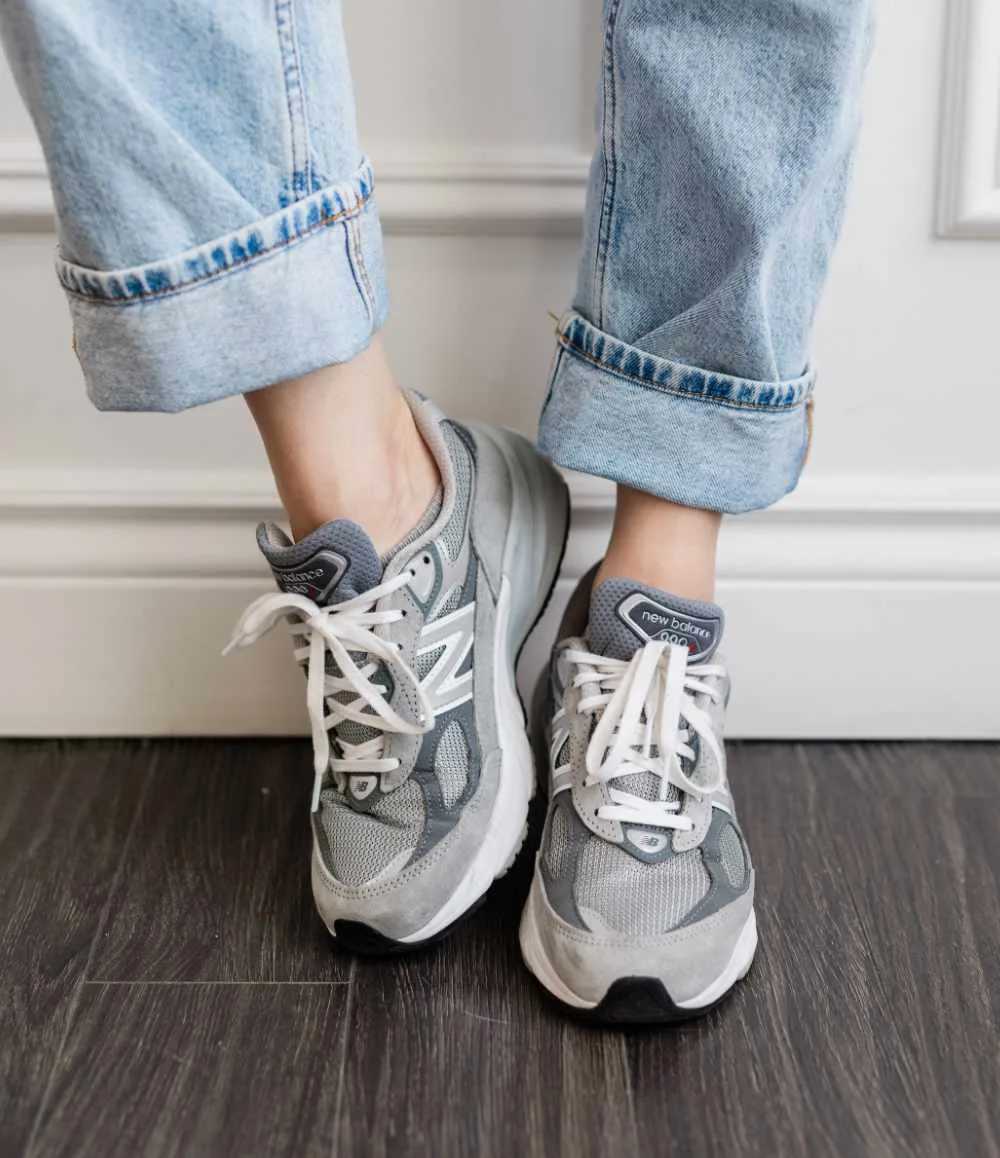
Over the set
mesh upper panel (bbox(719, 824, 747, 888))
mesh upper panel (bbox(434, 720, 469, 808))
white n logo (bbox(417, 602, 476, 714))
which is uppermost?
white n logo (bbox(417, 602, 476, 714))

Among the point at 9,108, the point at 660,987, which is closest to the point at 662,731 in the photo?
the point at 660,987

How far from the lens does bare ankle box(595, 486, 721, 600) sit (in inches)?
25.3

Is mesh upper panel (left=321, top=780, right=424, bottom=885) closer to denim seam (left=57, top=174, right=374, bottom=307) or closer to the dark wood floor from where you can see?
the dark wood floor

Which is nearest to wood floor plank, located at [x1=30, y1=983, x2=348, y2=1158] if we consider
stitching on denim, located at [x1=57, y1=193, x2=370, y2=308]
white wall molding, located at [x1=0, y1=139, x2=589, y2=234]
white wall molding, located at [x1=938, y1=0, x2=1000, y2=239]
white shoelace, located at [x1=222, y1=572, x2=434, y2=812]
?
white shoelace, located at [x1=222, y1=572, x2=434, y2=812]

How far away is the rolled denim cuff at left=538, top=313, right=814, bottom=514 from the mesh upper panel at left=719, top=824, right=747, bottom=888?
175 millimetres

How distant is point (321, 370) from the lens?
1.87ft

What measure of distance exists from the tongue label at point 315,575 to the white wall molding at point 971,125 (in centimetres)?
45

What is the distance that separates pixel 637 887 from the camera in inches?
22.8

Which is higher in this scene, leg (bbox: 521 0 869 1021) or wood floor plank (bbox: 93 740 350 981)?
leg (bbox: 521 0 869 1021)

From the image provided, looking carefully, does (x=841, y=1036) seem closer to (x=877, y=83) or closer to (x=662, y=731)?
(x=662, y=731)

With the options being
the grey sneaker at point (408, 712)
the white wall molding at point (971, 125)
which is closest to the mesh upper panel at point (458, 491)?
the grey sneaker at point (408, 712)

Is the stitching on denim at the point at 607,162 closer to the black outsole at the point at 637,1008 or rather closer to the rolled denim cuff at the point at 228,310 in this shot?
the rolled denim cuff at the point at 228,310

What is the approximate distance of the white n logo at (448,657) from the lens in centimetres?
63

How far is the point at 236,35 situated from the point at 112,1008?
0.46m
